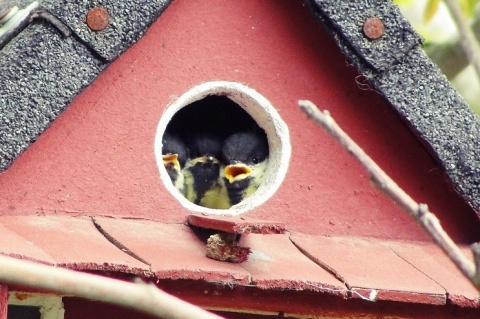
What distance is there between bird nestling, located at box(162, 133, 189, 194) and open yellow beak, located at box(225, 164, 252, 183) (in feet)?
0.38

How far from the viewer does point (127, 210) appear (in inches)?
59.6

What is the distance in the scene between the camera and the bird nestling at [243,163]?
2033 millimetres

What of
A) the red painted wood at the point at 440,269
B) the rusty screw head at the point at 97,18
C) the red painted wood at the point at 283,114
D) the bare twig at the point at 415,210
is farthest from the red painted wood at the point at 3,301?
the bare twig at the point at 415,210

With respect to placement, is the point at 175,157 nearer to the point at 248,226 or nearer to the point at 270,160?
the point at 270,160

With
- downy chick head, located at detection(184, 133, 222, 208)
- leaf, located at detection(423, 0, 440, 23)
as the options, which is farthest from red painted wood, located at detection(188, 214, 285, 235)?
leaf, located at detection(423, 0, 440, 23)

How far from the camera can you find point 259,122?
1.71 metres

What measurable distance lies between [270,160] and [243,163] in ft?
1.40

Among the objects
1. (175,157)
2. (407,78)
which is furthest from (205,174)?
(407,78)

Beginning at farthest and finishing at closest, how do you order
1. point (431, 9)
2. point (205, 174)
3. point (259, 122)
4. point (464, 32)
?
point (431, 9)
point (205, 174)
point (259, 122)
point (464, 32)

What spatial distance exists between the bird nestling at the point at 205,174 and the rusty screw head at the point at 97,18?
2.47 feet

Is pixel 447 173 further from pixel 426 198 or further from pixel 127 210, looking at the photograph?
pixel 127 210

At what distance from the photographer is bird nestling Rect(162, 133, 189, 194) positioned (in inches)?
84.3

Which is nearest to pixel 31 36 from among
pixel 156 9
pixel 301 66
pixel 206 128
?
pixel 156 9

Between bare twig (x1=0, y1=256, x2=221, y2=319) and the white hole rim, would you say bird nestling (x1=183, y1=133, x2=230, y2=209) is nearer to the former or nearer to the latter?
the white hole rim
